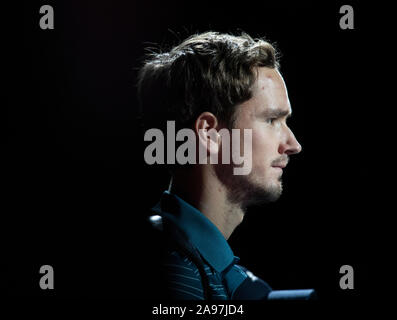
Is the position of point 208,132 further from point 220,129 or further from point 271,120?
point 271,120

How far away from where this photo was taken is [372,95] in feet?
6.51

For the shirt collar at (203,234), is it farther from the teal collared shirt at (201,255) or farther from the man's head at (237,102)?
the man's head at (237,102)

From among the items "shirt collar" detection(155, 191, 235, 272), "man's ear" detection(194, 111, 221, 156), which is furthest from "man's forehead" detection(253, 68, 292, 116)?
"shirt collar" detection(155, 191, 235, 272)

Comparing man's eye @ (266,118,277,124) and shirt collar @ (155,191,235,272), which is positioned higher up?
man's eye @ (266,118,277,124)

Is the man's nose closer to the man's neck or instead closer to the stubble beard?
the stubble beard

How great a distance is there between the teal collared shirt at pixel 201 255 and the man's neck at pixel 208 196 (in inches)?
1.4

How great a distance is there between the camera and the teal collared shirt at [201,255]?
1.35m

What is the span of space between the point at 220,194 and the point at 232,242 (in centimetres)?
51

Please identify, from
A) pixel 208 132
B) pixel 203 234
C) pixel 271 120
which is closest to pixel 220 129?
pixel 208 132

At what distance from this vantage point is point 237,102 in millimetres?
1548

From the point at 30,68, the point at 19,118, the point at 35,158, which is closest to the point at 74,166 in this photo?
the point at 35,158

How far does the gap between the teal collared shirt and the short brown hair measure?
287 mm

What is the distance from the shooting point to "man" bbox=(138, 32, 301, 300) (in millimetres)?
1486

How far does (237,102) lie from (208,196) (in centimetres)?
32
